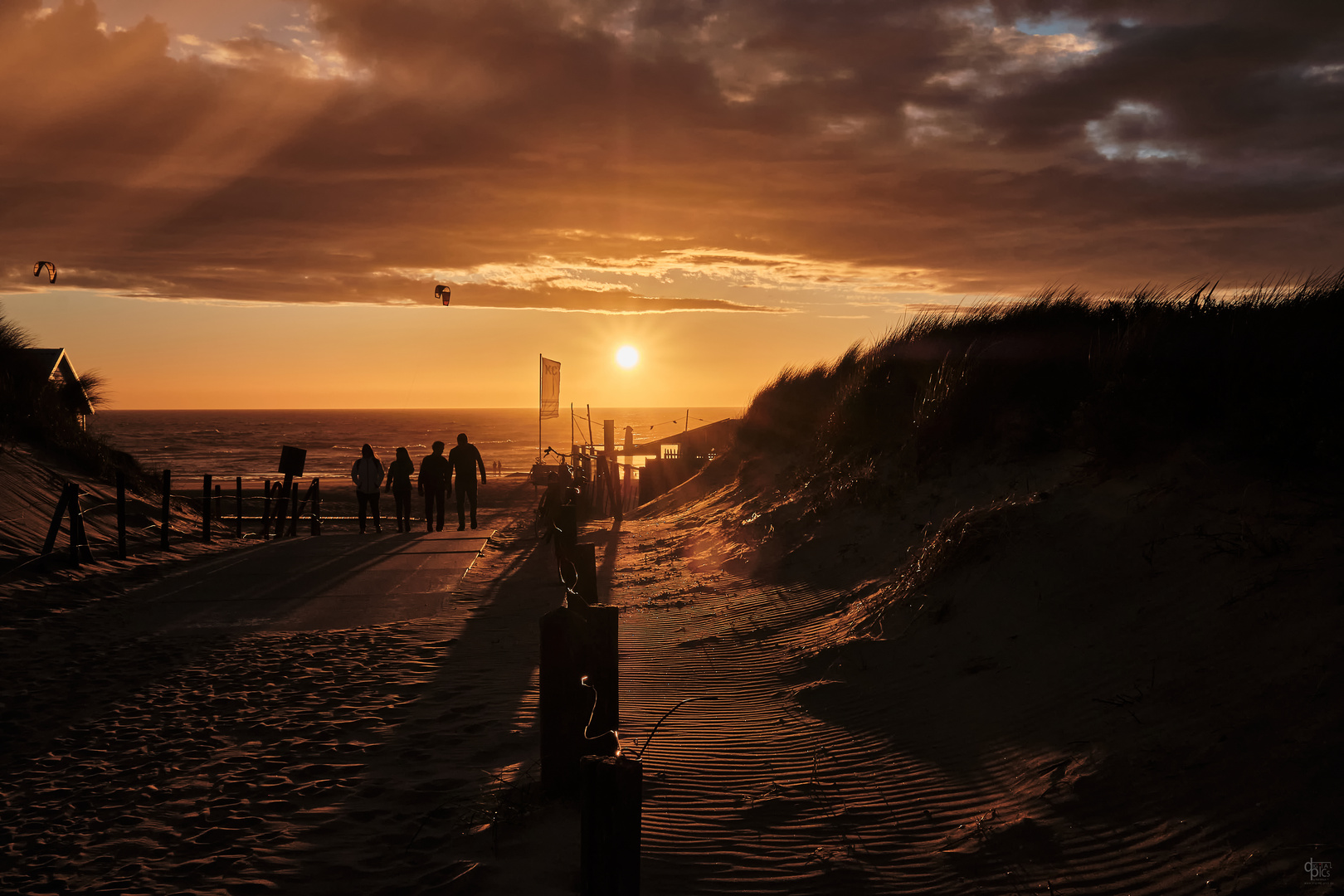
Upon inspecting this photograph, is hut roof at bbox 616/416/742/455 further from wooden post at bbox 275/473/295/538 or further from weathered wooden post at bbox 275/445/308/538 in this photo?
wooden post at bbox 275/473/295/538

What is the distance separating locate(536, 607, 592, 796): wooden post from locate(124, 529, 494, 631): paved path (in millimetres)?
5562

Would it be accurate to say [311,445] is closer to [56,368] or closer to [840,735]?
[56,368]

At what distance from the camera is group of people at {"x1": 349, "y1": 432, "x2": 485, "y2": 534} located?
18141 millimetres

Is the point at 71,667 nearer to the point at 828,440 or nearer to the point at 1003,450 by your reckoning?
the point at 1003,450

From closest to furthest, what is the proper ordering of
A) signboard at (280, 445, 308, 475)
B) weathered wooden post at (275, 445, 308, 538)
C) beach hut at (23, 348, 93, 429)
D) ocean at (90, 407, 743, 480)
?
weathered wooden post at (275, 445, 308, 538), signboard at (280, 445, 308, 475), beach hut at (23, 348, 93, 429), ocean at (90, 407, 743, 480)

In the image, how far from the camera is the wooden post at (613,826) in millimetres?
2809

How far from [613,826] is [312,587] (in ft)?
32.6

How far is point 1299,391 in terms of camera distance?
19.7 ft

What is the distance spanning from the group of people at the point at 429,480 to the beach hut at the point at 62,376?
8869mm

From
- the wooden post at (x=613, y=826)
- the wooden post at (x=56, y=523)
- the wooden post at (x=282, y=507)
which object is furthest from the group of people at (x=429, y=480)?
the wooden post at (x=613, y=826)

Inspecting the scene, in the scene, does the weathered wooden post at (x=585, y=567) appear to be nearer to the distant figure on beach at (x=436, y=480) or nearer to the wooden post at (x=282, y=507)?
the distant figure on beach at (x=436, y=480)

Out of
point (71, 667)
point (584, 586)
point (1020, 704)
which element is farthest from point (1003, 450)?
point (71, 667)

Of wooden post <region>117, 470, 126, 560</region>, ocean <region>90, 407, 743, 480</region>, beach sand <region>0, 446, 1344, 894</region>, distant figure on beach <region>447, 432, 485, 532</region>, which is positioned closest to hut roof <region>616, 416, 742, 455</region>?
ocean <region>90, 407, 743, 480</region>

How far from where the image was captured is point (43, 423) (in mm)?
19078
